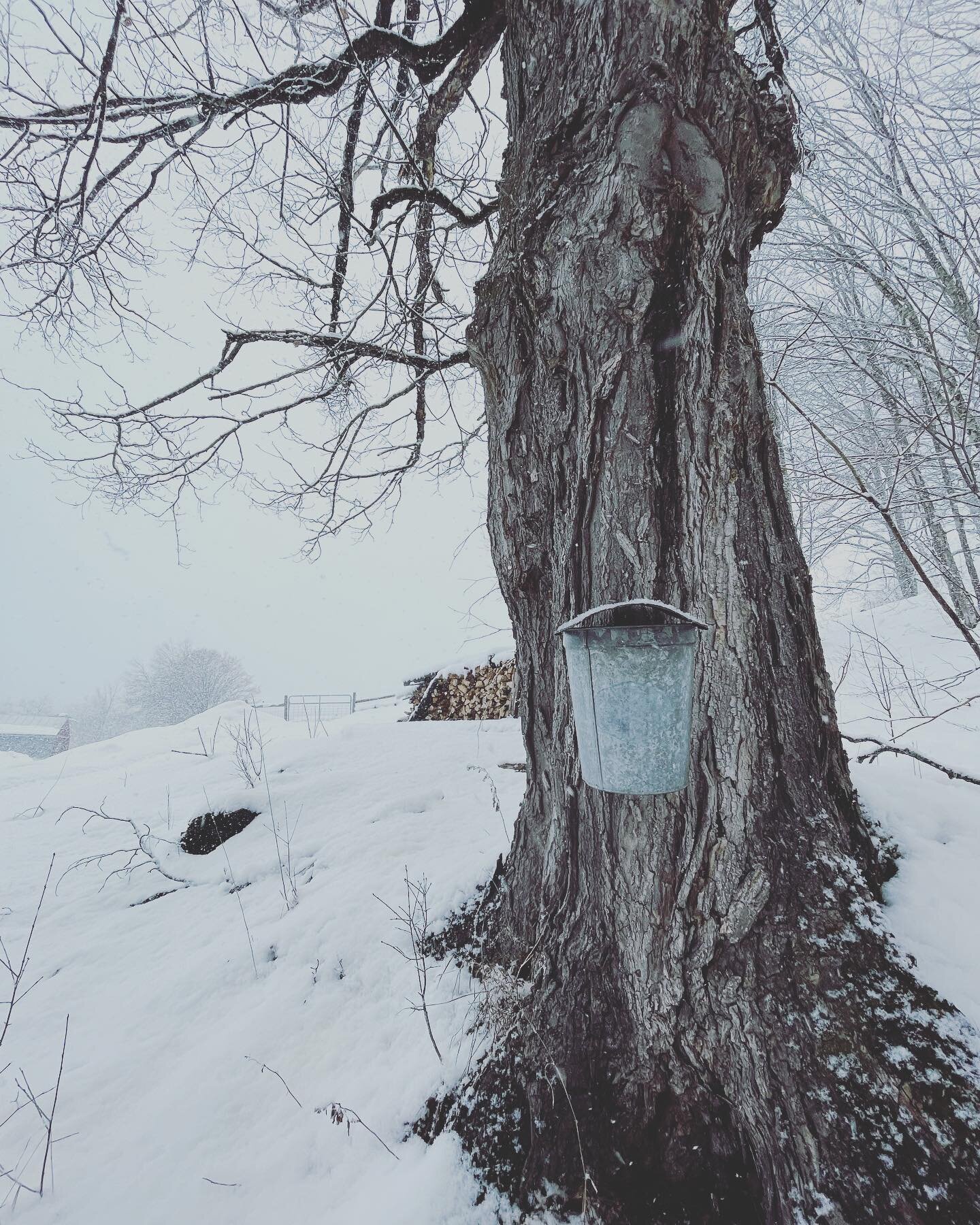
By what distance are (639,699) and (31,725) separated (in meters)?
45.1

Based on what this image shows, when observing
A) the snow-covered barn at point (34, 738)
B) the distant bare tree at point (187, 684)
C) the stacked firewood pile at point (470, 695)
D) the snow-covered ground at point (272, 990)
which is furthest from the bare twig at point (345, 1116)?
Result: the snow-covered barn at point (34, 738)

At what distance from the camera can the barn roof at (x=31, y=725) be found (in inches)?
1189

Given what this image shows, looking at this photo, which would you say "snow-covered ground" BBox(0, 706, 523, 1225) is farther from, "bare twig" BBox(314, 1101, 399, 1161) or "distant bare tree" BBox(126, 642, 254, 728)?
"distant bare tree" BBox(126, 642, 254, 728)

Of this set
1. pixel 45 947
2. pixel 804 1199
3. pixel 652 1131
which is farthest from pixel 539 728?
pixel 45 947

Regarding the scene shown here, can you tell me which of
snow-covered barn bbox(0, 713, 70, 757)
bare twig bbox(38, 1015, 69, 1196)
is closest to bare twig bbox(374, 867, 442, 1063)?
bare twig bbox(38, 1015, 69, 1196)

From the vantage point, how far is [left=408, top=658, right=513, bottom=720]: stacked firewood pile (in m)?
5.29

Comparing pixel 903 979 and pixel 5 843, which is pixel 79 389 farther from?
pixel 903 979

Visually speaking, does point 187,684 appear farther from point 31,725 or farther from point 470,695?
point 470,695

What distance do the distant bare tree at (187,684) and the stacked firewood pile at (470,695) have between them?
27451 millimetres

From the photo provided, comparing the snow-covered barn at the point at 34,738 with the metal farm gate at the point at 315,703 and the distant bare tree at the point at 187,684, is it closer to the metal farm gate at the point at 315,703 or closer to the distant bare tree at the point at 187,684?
the distant bare tree at the point at 187,684

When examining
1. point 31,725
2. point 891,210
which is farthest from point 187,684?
point 891,210

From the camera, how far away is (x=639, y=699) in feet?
3.37

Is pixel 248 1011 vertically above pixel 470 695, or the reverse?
pixel 470 695

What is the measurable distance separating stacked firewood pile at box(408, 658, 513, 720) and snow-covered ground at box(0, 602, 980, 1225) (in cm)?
216
